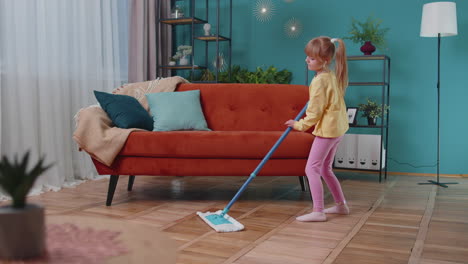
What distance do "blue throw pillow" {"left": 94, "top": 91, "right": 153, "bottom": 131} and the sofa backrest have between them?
1.74 feet

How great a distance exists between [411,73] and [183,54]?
2189 millimetres

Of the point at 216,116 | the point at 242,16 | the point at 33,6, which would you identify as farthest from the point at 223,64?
the point at 33,6

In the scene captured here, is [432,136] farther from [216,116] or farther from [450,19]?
[216,116]

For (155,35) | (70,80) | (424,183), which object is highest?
(155,35)

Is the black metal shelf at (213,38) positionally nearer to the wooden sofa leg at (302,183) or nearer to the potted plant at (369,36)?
the potted plant at (369,36)

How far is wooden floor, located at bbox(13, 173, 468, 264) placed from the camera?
1727mm

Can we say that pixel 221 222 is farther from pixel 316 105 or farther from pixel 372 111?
pixel 372 111

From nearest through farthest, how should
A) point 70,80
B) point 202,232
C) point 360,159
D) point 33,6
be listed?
point 202,232 < point 33,6 < point 70,80 < point 360,159

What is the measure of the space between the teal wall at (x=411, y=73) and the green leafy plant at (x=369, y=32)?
0.23 ft

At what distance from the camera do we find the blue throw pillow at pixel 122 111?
8.81ft

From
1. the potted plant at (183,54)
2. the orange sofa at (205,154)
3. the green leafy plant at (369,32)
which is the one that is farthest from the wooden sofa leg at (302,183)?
the potted plant at (183,54)

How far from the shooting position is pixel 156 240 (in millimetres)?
921

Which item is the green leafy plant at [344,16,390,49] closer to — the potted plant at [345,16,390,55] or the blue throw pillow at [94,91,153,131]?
the potted plant at [345,16,390,55]

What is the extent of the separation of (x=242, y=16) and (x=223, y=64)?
528 mm
